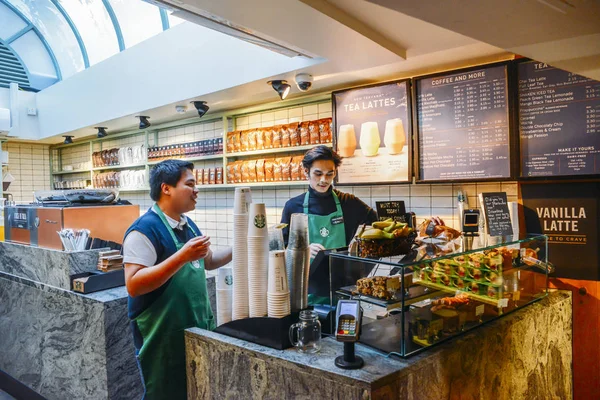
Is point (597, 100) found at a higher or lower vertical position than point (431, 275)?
higher

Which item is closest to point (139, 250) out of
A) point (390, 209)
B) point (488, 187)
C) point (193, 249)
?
point (193, 249)

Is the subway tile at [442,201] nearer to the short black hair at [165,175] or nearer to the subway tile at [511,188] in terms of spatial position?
the subway tile at [511,188]

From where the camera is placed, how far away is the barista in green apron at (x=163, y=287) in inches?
74.5

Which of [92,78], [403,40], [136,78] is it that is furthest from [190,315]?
[92,78]

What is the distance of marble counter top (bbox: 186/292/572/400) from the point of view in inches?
53.9

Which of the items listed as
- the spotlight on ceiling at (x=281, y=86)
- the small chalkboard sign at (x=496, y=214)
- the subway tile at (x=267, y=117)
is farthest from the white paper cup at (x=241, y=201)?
the subway tile at (x=267, y=117)

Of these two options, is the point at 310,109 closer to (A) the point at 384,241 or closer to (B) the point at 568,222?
(B) the point at 568,222

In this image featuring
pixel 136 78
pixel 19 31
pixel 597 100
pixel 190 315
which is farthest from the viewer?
pixel 19 31

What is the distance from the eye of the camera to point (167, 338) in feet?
6.51

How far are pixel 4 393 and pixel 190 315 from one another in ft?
9.07

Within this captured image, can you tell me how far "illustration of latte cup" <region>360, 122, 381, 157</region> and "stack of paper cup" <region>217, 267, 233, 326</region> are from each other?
2.13 m

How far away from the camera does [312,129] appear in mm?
4066

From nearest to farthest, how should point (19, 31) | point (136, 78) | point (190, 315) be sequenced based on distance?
point (190, 315)
point (136, 78)
point (19, 31)

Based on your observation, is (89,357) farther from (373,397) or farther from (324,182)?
(373,397)
